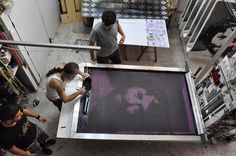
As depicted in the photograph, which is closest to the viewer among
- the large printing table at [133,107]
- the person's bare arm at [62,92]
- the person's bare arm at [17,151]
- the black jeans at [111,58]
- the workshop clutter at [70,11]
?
the person's bare arm at [17,151]

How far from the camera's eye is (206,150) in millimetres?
3240

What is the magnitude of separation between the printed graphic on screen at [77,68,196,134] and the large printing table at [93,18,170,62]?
75cm

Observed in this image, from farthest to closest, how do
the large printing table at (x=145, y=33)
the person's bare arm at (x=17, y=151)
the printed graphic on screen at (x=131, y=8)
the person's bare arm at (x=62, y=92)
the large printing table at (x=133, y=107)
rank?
the printed graphic on screen at (x=131, y=8) < the large printing table at (x=145, y=33) < the large printing table at (x=133, y=107) < the person's bare arm at (x=62, y=92) < the person's bare arm at (x=17, y=151)

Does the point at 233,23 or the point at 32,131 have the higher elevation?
the point at 233,23

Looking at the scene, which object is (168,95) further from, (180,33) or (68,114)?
(180,33)

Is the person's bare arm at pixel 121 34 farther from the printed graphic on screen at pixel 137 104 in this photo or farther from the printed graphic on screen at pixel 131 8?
the printed graphic on screen at pixel 131 8

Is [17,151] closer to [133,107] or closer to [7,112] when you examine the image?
[7,112]

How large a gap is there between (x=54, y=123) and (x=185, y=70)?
2.02m

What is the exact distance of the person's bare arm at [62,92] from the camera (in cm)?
238

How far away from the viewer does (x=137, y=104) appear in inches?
109

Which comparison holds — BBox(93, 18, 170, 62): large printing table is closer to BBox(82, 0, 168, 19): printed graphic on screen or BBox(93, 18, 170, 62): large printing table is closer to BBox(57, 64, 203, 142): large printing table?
BBox(82, 0, 168, 19): printed graphic on screen

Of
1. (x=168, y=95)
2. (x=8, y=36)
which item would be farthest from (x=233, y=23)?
(x=8, y=36)

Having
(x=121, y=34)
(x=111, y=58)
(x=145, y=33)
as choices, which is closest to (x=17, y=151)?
(x=111, y=58)

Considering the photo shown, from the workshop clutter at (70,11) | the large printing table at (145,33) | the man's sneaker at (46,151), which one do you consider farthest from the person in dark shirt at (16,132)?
the workshop clutter at (70,11)
